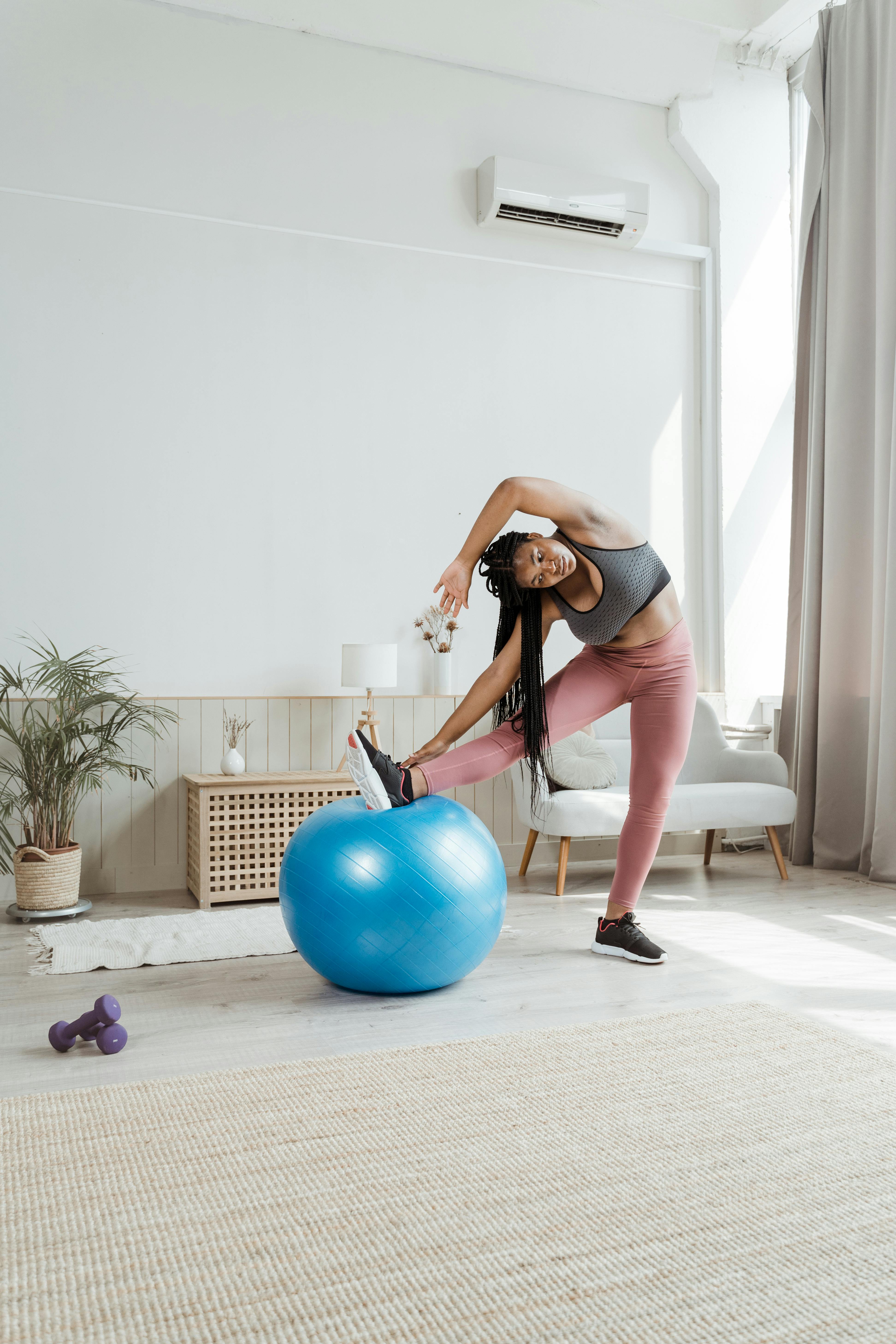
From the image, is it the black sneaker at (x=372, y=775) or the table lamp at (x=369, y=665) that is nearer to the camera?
the black sneaker at (x=372, y=775)

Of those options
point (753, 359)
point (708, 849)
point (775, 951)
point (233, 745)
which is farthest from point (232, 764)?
point (753, 359)

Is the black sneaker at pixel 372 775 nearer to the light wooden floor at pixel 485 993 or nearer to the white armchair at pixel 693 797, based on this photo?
the light wooden floor at pixel 485 993

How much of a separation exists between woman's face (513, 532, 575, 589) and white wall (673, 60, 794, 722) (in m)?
2.78

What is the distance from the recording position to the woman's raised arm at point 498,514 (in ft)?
8.09

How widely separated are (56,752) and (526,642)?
188cm

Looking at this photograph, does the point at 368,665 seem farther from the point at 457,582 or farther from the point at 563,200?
the point at 563,200

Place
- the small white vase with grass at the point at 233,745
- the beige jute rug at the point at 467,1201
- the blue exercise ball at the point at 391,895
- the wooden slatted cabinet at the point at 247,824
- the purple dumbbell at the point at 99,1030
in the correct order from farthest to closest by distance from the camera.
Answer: the small white vase with grass at the point at 233,745
the wooden slatted cabinet at the point at 247,824
the blue exercise ball at the point at 391,895
the purple dumbbell at the point at 99,1030
the beige jute rug at the point at 467,1201

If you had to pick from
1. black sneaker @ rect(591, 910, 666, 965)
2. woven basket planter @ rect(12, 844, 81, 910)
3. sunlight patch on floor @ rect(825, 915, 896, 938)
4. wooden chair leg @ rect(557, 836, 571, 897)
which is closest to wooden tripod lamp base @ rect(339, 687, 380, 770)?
wooden chair leg @ rect(557, 836, 571, 897)

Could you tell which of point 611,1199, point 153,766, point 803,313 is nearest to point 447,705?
point 153,766

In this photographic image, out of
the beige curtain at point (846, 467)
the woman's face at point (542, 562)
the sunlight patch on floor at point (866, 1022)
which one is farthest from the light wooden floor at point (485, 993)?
the woman's face at point (542, 562)

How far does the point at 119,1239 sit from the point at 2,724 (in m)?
2.66

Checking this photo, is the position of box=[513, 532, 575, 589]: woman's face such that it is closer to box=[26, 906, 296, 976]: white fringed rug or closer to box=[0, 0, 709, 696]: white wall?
box=[26, 906, 296, 976]: white fringed rug

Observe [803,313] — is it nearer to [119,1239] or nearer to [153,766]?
[153,766]

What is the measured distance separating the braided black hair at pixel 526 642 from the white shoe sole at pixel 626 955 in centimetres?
61
